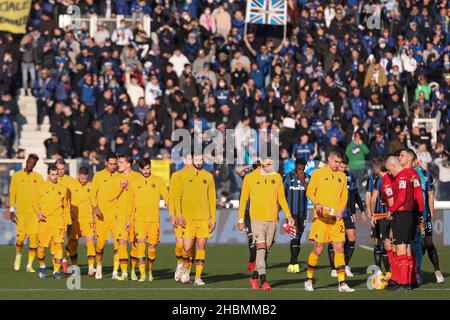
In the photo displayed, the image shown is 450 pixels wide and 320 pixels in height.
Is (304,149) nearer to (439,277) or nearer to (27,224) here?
(27,224)

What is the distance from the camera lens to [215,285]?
23.4m

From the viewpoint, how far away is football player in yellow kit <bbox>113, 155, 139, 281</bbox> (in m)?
24.4

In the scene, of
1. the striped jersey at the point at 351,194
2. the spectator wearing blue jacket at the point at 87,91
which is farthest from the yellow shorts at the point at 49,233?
the spectator wearing blue jacket at the point at 87,91

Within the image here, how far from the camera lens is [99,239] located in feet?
82.3

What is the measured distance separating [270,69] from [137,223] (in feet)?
54.0

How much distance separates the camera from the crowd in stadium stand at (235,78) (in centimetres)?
3603

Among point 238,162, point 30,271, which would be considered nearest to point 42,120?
point 238,162

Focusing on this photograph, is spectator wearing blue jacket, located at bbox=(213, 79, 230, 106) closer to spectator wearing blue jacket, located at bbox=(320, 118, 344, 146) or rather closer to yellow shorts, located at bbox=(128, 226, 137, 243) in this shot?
spectator wearing blue jacket, located at bbox=(320, 118, 344, 146)

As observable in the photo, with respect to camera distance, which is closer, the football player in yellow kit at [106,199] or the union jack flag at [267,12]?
the football player in yellow kit at [106,199]

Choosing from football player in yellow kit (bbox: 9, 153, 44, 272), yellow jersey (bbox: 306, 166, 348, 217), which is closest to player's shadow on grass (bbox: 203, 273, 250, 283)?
yellow jersey (bbox: 306, 166, 348, 217)

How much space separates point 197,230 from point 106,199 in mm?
2417

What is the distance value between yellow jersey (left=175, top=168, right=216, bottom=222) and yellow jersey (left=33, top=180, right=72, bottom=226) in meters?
2.62

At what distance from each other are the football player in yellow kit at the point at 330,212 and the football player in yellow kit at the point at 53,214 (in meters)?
5.12

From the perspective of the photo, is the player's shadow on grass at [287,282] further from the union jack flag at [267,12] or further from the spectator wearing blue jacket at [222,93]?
the union jack flag at [267,12]
